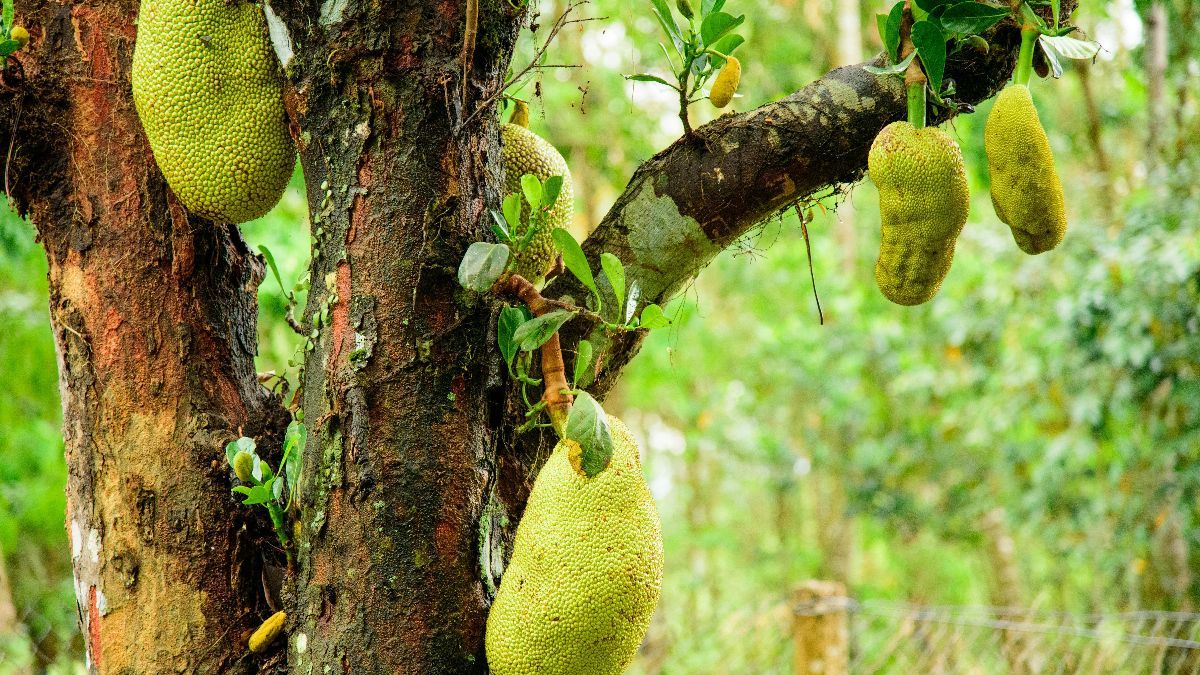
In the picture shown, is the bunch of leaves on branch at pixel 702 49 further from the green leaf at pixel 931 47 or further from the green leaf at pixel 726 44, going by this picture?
the green leaf at pixel 931 47

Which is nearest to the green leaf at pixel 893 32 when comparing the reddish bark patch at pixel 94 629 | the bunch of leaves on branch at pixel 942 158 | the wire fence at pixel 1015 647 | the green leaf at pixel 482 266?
the bunch of leaves on branch at pixel 942 158

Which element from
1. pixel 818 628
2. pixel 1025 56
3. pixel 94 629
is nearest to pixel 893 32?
pixel 1025 56

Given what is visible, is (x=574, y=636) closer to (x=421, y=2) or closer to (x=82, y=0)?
(x=421, y=2)

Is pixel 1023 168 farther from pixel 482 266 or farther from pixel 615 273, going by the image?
pixel 482 266

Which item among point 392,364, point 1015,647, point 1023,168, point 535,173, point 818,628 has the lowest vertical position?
point 1015,647

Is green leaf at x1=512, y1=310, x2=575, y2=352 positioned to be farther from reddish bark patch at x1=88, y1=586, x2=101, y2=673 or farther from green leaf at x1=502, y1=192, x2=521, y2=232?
reddish bark patch at x1=88, y1=586, x2=101, y2=673

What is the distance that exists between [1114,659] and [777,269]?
3620mm

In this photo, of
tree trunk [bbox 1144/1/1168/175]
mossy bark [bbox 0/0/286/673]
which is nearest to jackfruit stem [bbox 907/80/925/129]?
mossy bark [bbox 0/0/286/673]

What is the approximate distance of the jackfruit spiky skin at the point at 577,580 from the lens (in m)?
0.92

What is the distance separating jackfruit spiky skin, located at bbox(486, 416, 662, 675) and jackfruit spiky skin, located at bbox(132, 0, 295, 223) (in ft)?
1.49

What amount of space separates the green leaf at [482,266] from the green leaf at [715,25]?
318 mm

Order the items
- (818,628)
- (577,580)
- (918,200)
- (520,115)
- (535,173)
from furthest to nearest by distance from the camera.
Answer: (818,628)
(520,115)
(535,173)
(918,200)
(577,580)

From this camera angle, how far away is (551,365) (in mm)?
1058

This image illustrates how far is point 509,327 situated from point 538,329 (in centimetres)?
4
